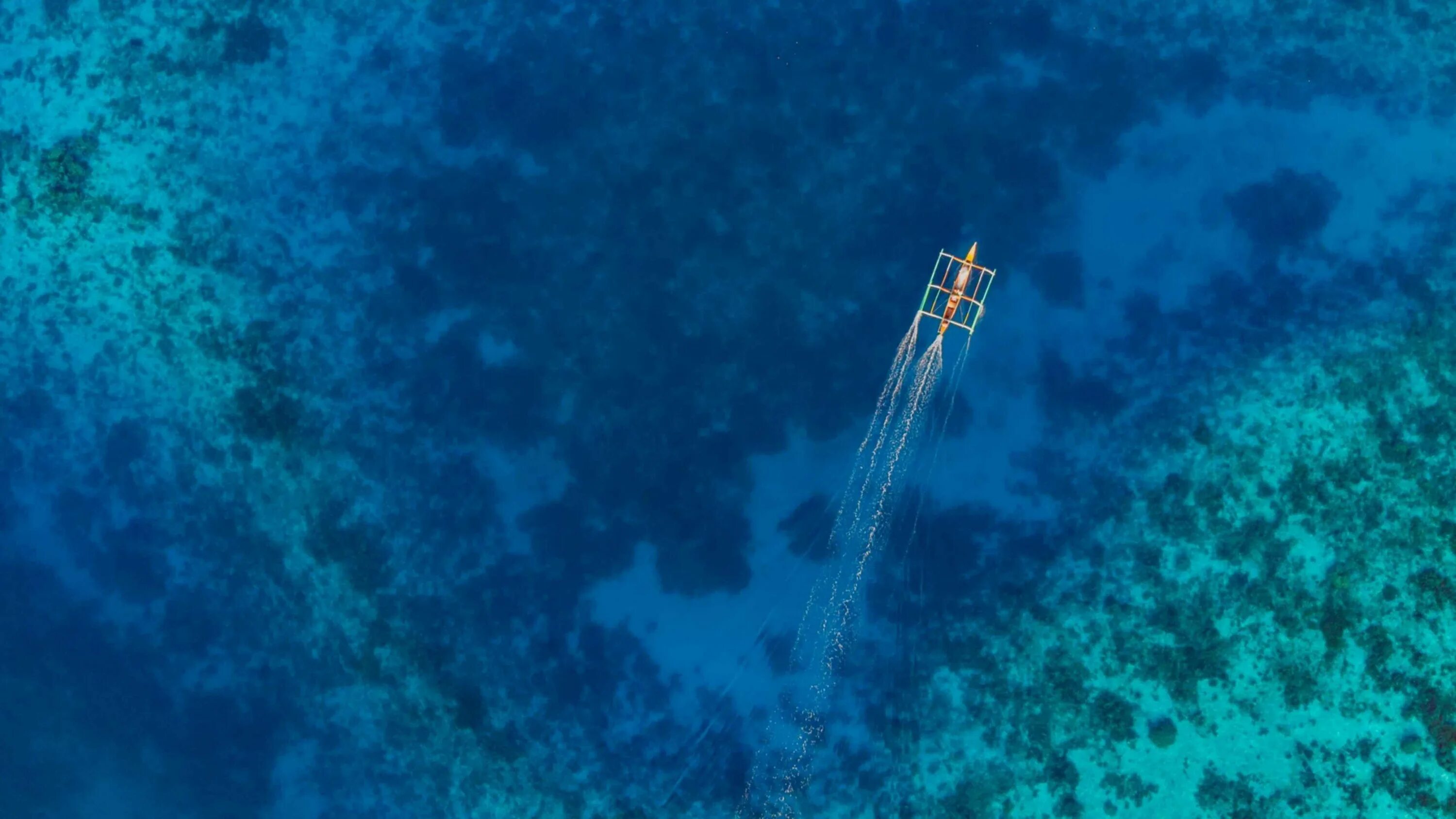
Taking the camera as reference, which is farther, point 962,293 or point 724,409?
point 724,409

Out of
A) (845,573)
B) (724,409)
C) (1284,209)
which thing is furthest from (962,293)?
(1284,209)

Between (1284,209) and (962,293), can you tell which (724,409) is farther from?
(1284,209)

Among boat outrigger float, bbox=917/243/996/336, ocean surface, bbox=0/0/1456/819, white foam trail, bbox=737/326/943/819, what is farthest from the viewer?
boat outrigger float, bbox=917/243/996/336

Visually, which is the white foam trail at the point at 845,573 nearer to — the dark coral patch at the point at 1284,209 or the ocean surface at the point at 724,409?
the ocean surface at the point at 724,409

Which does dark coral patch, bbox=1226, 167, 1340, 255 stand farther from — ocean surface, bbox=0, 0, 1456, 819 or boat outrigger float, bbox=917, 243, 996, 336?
boat outrigger float, bbox=917, 243, 996, 336

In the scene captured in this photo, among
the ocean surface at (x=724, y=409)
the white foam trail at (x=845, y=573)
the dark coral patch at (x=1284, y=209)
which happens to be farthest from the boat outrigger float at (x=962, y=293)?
the dark coral patch at (x=1284, y=209)

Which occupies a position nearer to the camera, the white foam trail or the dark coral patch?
the white foam trail

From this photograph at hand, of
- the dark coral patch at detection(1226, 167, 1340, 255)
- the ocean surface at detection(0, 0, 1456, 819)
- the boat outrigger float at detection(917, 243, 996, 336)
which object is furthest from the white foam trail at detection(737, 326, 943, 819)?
the dark coral patch at detection(1226, 167, 1340, 255)
